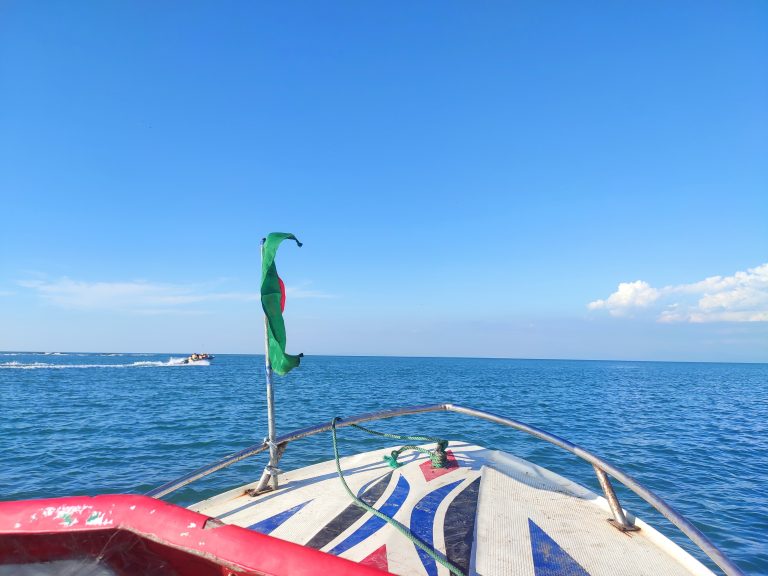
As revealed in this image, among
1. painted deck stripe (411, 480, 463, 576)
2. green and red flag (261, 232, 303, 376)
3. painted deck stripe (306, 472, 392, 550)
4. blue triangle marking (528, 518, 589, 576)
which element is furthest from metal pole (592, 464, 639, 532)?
green and red flag (261, 232, 303, 376)

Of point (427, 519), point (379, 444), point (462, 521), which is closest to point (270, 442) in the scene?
point (427, 519)

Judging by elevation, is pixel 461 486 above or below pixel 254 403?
above

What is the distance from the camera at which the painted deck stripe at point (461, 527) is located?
3.38m

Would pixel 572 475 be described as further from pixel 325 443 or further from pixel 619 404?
pixel 619 404

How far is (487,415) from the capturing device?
16.2ft

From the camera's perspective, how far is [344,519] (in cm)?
404

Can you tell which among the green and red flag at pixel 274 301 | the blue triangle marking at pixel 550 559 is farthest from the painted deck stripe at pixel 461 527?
the green and red flag at pixel 274 301

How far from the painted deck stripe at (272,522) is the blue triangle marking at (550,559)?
2434 mm

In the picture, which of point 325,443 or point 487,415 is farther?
point 325,443

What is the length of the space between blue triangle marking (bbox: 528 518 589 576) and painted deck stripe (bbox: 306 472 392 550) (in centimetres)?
170

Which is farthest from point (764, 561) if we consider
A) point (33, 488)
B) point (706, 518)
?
point (33, 488)

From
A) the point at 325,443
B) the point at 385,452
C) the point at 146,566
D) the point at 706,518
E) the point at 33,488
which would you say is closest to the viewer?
the point at 146,566

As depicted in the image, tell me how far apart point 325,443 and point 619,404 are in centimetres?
2452

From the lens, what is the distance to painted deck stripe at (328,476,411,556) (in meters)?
3.53
